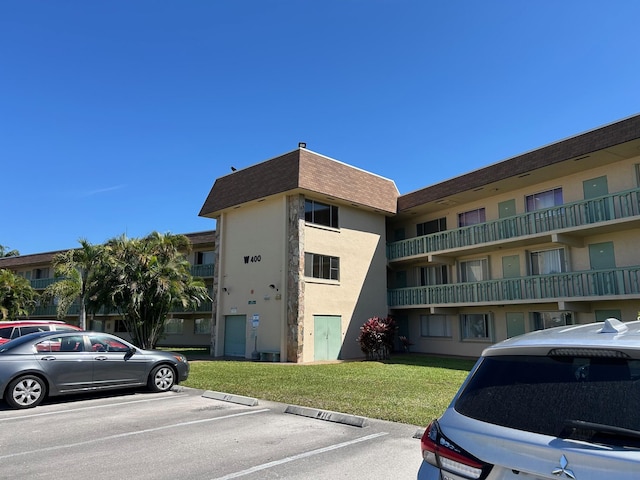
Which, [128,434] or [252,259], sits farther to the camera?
[252,259]

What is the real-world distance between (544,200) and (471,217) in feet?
13.2

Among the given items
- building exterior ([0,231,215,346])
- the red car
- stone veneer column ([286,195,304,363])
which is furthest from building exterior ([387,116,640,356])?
the red car

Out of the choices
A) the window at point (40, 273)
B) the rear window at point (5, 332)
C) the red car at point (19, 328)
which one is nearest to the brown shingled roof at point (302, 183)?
the red car at point (19, 328)

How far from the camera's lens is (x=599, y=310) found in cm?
1883

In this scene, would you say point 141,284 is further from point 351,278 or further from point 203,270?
point 203,270

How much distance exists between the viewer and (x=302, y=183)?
Answer: 21.5 meters

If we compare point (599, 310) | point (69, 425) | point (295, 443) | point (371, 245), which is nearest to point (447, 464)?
point (295, 443)

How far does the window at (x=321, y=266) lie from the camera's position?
22.4 meters

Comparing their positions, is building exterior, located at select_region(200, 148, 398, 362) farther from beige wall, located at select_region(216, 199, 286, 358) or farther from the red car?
the red car

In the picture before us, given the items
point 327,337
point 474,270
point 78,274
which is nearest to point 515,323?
point 474,270

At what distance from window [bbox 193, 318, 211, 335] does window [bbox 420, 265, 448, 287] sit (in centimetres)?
1724

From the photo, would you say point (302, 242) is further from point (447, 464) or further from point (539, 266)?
point (447, 464)

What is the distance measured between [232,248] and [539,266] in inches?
622

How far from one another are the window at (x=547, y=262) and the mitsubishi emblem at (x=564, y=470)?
20.2 m
